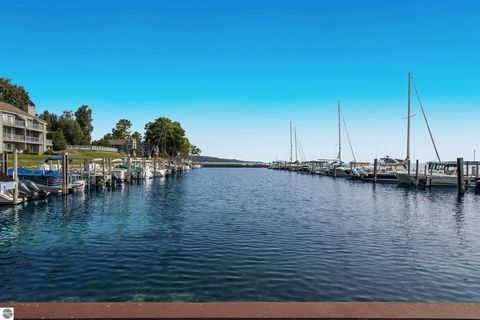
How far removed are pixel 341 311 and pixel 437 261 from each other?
43.7ft

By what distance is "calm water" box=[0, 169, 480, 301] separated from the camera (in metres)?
12.5

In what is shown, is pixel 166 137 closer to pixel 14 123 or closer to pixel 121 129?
pixel 121 129

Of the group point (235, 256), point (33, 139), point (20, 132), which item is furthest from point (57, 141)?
point (235, 256)

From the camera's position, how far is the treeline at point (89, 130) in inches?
5059

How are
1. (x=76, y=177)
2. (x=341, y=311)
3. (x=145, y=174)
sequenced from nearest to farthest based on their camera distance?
(x=341, y=311) → (x=76, y=177) → (x=145, y=174)

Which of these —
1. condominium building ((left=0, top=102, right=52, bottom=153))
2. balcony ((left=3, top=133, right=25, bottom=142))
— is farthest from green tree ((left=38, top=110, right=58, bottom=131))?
balcony ((left=3, top=133, right=25, bottom=142))

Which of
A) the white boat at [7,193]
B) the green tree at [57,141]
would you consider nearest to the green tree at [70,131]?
the green tree at [57,141]

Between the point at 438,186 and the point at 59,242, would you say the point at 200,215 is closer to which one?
the point at 59,242

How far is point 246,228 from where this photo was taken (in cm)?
2419

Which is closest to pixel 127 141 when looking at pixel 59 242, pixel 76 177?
pixel 76 177

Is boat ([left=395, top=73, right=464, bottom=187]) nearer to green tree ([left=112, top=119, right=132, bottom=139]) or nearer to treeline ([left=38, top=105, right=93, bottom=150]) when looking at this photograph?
treeline ([left=38, top=105, right=93, bottom=150])

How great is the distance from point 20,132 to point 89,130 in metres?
70.4

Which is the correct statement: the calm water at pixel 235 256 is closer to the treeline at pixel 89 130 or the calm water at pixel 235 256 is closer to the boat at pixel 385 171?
the boat at pixel 385 171

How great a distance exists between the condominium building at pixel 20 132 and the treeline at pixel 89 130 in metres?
11.2
